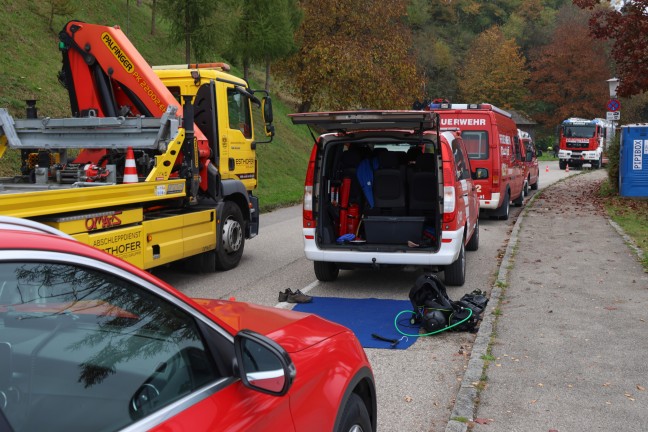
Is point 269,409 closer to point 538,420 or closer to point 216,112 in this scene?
point 538,420

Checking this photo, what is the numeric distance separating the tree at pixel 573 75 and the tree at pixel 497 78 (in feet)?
6.66

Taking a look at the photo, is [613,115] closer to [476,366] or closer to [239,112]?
[239,112]

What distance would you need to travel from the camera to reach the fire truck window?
10750mm

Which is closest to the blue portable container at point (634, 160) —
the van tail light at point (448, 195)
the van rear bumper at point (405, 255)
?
the van rear bumper at point (405, 255)

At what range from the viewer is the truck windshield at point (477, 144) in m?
15.5

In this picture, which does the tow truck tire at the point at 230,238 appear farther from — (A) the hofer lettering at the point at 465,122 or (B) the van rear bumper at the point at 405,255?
(A) the hofer lettering at the point at 465,122

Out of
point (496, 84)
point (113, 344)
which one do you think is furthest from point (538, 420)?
point (496, 84)

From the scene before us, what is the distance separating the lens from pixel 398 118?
7.79 meters

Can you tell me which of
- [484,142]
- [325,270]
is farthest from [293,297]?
[484,142]

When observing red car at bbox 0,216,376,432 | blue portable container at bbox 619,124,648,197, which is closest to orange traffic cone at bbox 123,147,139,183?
red car at bbox 0,216,376,432

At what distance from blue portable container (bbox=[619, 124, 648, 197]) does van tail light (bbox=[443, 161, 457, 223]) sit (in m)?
13.7

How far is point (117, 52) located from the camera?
981cm

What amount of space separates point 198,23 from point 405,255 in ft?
41.7

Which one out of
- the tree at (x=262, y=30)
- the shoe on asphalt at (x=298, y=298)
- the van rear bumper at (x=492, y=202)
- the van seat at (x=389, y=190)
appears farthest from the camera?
the tree at (x=262, y=30)
